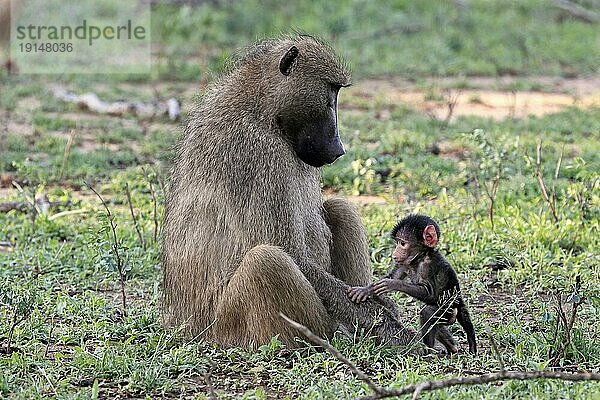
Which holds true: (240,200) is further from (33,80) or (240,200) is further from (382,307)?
(33,80)

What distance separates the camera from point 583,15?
12.1m

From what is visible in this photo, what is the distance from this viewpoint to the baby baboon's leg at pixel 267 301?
4.23 meters

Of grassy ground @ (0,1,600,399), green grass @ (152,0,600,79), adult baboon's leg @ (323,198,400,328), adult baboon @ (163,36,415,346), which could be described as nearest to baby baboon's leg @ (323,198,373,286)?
adult baboon's leg @ (323,198,400,328)

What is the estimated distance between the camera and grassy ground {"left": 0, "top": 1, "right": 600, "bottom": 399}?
414 cm

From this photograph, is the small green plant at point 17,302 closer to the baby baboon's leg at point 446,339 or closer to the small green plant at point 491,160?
the baby baboon's leg at point 446,339

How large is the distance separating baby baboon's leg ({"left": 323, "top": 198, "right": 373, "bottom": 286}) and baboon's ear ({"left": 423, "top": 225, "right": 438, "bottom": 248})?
53cm

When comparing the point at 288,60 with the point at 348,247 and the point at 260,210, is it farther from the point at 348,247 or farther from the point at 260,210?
the point at 348,247

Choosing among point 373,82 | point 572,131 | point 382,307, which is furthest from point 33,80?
point 382,307

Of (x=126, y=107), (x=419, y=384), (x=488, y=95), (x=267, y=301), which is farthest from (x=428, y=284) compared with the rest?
(x=488, y=95)

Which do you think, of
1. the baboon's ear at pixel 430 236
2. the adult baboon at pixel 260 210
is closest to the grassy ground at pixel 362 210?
the adult baboon at pixel 260 210

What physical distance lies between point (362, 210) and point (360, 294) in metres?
2.35

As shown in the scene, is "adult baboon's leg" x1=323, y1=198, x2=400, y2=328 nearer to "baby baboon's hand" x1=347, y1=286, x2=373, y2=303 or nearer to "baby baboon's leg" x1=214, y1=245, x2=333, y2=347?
"baby baboon's hand" x1=347, y1=286, x2=373, y2=303

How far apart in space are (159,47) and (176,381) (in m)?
8.18

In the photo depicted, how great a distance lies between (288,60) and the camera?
452 centimetres
